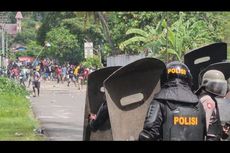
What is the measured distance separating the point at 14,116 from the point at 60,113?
1.91m

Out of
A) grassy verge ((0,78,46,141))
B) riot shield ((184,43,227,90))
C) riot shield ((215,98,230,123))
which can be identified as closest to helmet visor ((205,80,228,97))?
riot shield ((215,98,230,123))

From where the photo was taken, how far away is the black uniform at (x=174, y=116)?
3.16m

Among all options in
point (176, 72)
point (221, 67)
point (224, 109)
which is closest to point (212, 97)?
point (176, 72)

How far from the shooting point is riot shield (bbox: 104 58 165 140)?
3420 millimetres

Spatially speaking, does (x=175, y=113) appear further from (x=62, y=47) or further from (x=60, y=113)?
(x=62, y=47)

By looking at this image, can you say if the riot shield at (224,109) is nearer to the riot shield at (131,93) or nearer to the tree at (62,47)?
the riot shield at (131,93)

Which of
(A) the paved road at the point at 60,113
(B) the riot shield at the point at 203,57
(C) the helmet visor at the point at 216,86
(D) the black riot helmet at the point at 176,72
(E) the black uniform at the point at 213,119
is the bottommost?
(A) the paved road at the point at 60,113

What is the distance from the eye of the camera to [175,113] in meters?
3.19

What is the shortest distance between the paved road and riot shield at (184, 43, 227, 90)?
416cm

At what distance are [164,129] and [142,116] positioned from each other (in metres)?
0.47

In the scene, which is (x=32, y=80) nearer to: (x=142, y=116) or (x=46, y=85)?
(x=46, y=85)

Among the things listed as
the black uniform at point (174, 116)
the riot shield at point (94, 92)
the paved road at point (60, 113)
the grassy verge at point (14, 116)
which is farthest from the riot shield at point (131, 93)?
the grassy verge at point (14, 116)
